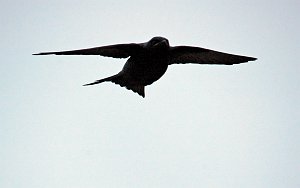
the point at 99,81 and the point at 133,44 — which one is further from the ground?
the point at 133,44

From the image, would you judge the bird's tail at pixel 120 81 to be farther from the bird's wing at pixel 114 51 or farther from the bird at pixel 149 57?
the bird's wing at pixel 114 51

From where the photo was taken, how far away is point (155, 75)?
1162cm

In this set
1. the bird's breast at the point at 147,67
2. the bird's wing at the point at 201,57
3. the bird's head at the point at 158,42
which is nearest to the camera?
the bird's head at the point at 158,42

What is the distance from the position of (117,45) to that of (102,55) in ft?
1.87

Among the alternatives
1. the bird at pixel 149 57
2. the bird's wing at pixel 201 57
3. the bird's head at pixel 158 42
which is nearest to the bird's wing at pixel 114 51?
the bird at pixel 149 57

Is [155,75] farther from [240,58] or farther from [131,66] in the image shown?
[240,58]

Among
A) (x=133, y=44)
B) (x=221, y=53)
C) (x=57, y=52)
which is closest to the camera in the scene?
(x=57, y=52)

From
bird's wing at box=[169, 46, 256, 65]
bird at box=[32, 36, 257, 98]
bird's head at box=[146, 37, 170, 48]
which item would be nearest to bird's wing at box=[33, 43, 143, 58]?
bird at box=[32, 36, 257, 98]

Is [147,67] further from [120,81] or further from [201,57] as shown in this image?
[201,57]

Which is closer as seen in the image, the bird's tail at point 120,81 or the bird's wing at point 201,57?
the bird's wing at point 201,57

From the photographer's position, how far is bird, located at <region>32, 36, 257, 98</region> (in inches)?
444

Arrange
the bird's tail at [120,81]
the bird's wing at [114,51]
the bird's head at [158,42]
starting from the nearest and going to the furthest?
1. the bird's head at [158,42]
2. the bird's wing at [114,51]
3. the bird's tail at [120,81]

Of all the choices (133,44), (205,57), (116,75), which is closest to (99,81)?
(116,75)

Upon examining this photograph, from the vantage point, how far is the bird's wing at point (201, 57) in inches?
478
